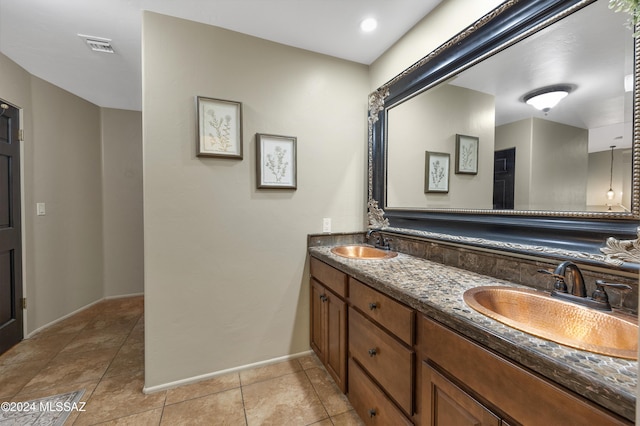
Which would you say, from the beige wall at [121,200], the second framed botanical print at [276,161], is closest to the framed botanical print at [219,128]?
the second framed botanical print at [276,161]

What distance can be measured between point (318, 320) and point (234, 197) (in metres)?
1.14

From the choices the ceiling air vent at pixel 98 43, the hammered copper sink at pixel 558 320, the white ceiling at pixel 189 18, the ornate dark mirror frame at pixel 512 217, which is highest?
the white ceiling at pixel 189 18

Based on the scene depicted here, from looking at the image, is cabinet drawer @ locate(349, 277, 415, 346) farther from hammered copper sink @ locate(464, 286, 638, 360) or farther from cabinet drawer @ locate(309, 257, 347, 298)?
hammered copper sink @ locate(464, 286, 638, 360)

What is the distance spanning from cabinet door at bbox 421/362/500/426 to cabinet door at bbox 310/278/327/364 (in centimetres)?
95

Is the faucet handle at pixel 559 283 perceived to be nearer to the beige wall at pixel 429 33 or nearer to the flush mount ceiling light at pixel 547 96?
the flush mount ceiling light at pixel 547 96

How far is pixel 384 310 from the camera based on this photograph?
122 centimetres

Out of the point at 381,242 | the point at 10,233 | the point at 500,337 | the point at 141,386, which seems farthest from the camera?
the point at 10,233

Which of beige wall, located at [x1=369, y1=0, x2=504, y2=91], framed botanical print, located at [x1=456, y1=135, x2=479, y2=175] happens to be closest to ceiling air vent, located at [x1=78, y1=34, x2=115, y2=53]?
beige wall, located at [x1=369, y1=0, x2=504, y2=91]

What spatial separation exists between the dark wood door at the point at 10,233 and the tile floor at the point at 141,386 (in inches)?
8.2

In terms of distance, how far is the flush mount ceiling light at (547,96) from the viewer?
1.11 metres

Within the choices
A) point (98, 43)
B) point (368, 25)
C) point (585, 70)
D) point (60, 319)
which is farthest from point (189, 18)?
point (60, 319)

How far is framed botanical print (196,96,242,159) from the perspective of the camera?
1.79 metres

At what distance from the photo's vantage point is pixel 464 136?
154 centimetres

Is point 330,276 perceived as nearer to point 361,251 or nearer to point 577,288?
point 361,251
